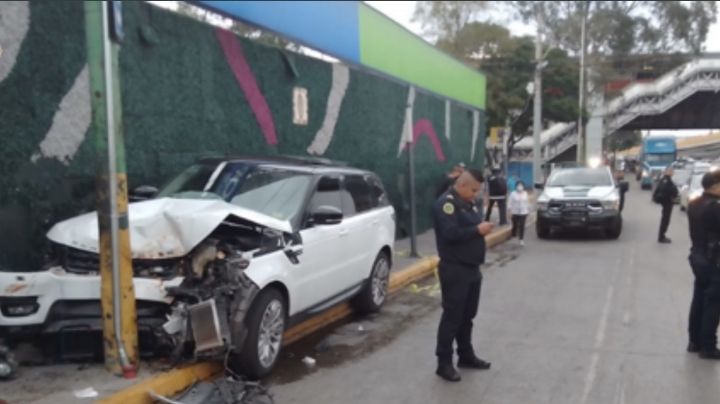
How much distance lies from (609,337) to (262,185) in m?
3.88

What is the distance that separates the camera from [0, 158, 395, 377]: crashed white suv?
17.0 feet

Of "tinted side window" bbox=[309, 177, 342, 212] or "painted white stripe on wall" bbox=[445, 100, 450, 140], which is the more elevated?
"painted white stripe on wall" bbox=[445, 100, 450, 140]

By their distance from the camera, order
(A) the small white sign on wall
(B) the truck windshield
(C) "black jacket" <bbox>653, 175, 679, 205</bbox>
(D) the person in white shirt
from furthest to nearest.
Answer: (B) the truck windshield → (D) the person in white shirt → (C) "black jacket" <bbox>653, 175, 679, 205</bbox> → (A) the small white sign on wall

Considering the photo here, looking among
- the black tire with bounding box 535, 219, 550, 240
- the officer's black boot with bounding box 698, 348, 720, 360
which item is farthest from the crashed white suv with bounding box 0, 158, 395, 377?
the black tire with bounding box 535, 219, 550, 240

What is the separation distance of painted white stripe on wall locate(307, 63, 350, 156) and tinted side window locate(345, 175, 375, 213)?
3.83 m

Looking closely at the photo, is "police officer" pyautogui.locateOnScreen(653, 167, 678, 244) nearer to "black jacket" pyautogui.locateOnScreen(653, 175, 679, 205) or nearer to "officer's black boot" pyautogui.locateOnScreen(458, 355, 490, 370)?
"black jacket" pyautogui.locateOnScreen(653, 175, 679, 205)

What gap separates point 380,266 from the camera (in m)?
8.52

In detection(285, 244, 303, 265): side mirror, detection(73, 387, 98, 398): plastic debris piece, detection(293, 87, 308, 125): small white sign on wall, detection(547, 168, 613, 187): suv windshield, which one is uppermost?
detection(293, 87, 308, 125): small white sign on wall

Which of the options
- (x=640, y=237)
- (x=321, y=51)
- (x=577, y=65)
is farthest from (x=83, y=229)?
(x=577, y=65)

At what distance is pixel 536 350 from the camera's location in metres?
6.71

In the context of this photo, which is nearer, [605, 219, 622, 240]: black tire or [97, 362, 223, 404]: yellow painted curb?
[97, 362, 223, 404]: yellow painted curb

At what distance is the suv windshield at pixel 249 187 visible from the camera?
6539mm

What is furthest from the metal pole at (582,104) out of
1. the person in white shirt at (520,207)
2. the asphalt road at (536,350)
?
the asphalt road at (536,350)

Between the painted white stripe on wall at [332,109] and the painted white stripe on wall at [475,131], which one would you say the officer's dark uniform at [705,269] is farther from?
the painted white stripe on wall at [475,131]
